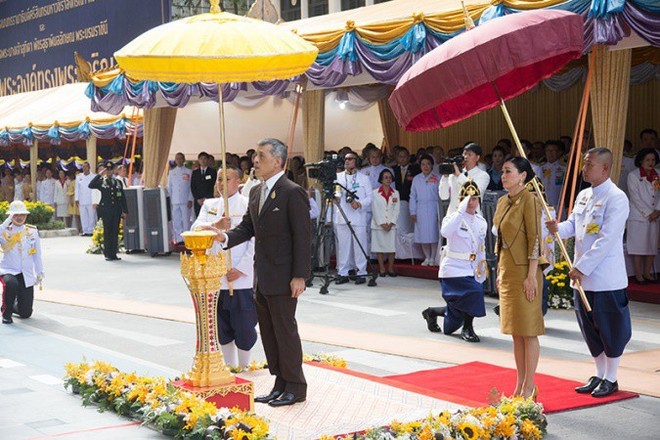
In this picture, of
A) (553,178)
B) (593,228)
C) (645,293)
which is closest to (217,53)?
(593,228)

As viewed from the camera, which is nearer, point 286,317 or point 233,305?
point 286,317

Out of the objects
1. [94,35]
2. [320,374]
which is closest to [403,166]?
[320,374]

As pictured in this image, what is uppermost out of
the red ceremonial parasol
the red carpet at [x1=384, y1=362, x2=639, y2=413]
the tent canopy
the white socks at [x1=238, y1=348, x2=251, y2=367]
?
the tent canopy

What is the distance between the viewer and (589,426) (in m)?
7.07

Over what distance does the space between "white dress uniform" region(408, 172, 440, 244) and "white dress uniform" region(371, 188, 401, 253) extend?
0.51 m

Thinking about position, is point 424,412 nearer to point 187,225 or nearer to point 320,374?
point 320,374

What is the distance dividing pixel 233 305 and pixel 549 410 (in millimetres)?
2597

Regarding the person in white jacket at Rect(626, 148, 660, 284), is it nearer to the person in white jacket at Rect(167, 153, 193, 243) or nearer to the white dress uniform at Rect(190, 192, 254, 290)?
the white dress uniform at Rect(190, 192, 254, 290)

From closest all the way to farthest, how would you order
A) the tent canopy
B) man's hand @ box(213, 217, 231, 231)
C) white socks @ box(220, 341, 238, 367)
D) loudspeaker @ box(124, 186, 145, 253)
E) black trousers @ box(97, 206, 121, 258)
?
man's hand @ box(213, 217, 231, 231), white socks @ box(220, 341, 238, 367), black trousers @ box(97, 206, 121, 258), loudspeaker @ box(124, 186, 145, 253), the tent canopy

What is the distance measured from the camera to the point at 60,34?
39.7 metres

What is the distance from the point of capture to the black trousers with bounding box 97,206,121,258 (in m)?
20.4

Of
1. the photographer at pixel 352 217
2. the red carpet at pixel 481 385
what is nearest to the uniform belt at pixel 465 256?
the red carpet at pixel 481 385

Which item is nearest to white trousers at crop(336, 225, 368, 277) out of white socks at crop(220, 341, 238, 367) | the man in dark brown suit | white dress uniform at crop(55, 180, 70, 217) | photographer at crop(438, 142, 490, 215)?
photographer at crop(438, 142, 490, 215)

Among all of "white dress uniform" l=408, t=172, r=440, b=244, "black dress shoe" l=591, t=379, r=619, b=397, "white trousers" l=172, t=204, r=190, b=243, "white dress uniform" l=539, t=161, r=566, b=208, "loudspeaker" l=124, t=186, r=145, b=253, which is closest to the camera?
"black dress shoe" l=591, t=379, r=619, b=397
